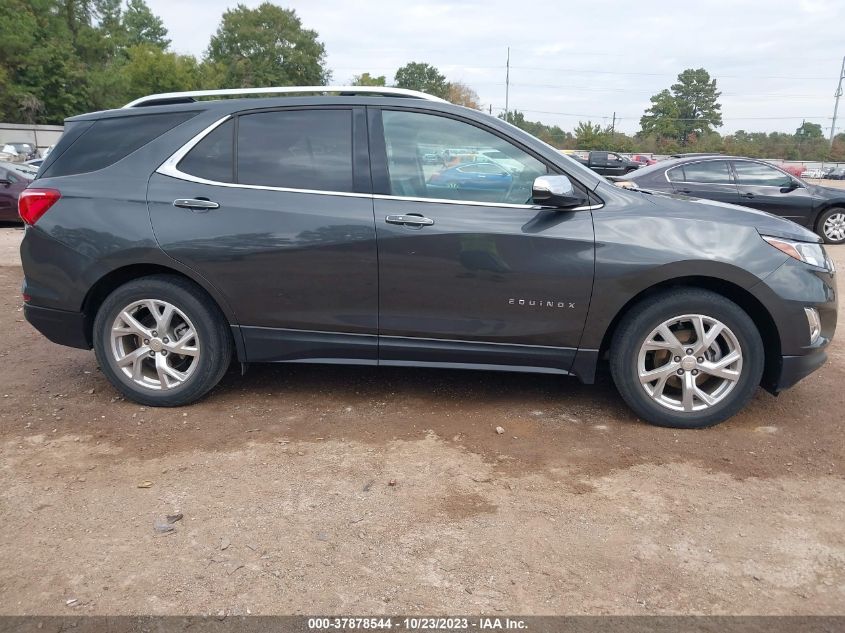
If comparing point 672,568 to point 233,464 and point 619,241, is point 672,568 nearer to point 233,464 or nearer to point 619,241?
point 619,241

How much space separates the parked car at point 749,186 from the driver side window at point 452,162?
673 centimetres

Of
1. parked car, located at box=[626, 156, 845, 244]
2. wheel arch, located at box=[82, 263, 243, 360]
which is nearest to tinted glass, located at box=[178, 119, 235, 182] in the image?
wheel arch, located at box=[82, 263, 243, 360]

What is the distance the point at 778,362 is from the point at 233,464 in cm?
300

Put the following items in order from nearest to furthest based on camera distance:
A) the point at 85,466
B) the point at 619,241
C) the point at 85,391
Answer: the point at 85,466
the point at 619,241
the point at 85,391

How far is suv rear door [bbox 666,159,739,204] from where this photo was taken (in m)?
10.1

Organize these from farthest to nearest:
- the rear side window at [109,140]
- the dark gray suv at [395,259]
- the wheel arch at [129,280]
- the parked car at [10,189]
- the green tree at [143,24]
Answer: the green tree at [143,24] < the parked car at [10,189] < the rear side window at [109,140] < the wheel arch at [129,280] < the dark gray suv at [395,259]

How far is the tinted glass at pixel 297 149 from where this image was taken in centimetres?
374

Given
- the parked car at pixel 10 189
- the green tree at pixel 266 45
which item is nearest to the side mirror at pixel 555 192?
the parked car at pixel 10 189

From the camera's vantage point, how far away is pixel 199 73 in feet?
202

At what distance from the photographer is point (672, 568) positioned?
2490 mm

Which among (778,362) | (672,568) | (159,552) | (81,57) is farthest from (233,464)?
(81,57)

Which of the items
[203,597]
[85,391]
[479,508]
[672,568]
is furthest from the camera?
[85,391]

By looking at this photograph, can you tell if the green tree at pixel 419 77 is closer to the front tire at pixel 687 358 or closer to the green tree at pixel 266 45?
the green tree at pixel 266 45

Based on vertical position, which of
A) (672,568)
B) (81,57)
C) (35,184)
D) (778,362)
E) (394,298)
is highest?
(81,57)
